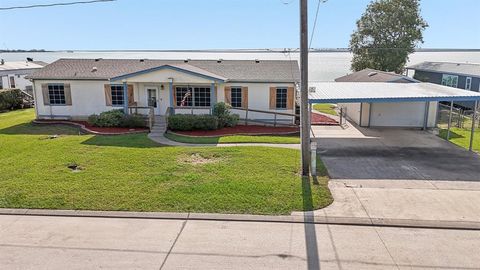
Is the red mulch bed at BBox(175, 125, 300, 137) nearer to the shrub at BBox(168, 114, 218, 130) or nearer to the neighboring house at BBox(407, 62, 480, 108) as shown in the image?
the shrub at BBox(168, 114, 218, 130)

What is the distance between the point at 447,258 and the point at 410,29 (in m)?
40.9

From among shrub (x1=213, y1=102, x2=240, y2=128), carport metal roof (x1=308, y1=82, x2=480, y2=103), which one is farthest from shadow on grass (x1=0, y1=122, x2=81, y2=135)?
carport metal roof (x1=308, y1=82, x2=480, y2=103)

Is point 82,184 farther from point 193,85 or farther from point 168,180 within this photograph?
point 193,85

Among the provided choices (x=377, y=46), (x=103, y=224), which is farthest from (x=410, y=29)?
(x=103, y=224)

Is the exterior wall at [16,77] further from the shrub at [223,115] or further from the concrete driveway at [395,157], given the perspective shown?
the concrete driveway at [395,157]

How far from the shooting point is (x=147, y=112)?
70.4 ft

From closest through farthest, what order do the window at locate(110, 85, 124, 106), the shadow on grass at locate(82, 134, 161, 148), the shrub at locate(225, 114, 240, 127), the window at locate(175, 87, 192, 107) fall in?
the shadow on grass at locate(82, 134, 161, 148) → the shrub at locate(225, 114, 240, 127) → the window at locate(175, 87, 192, 107) → the window at locate(110, 85, 124, 106)

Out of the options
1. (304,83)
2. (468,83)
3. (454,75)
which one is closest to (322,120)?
(304,83)

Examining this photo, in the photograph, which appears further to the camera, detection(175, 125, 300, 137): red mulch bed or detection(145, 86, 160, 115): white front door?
detection(145, 86, 160, 115): white front door

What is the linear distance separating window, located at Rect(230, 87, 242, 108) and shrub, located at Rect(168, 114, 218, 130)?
2459 millimetres

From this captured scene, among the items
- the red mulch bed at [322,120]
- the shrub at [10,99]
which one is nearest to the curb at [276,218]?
the red mulch bed at [322,120]

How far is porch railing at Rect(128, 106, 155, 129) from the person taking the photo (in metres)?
19.5

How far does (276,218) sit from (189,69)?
13992 millimetres

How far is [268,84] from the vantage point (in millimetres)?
21156
